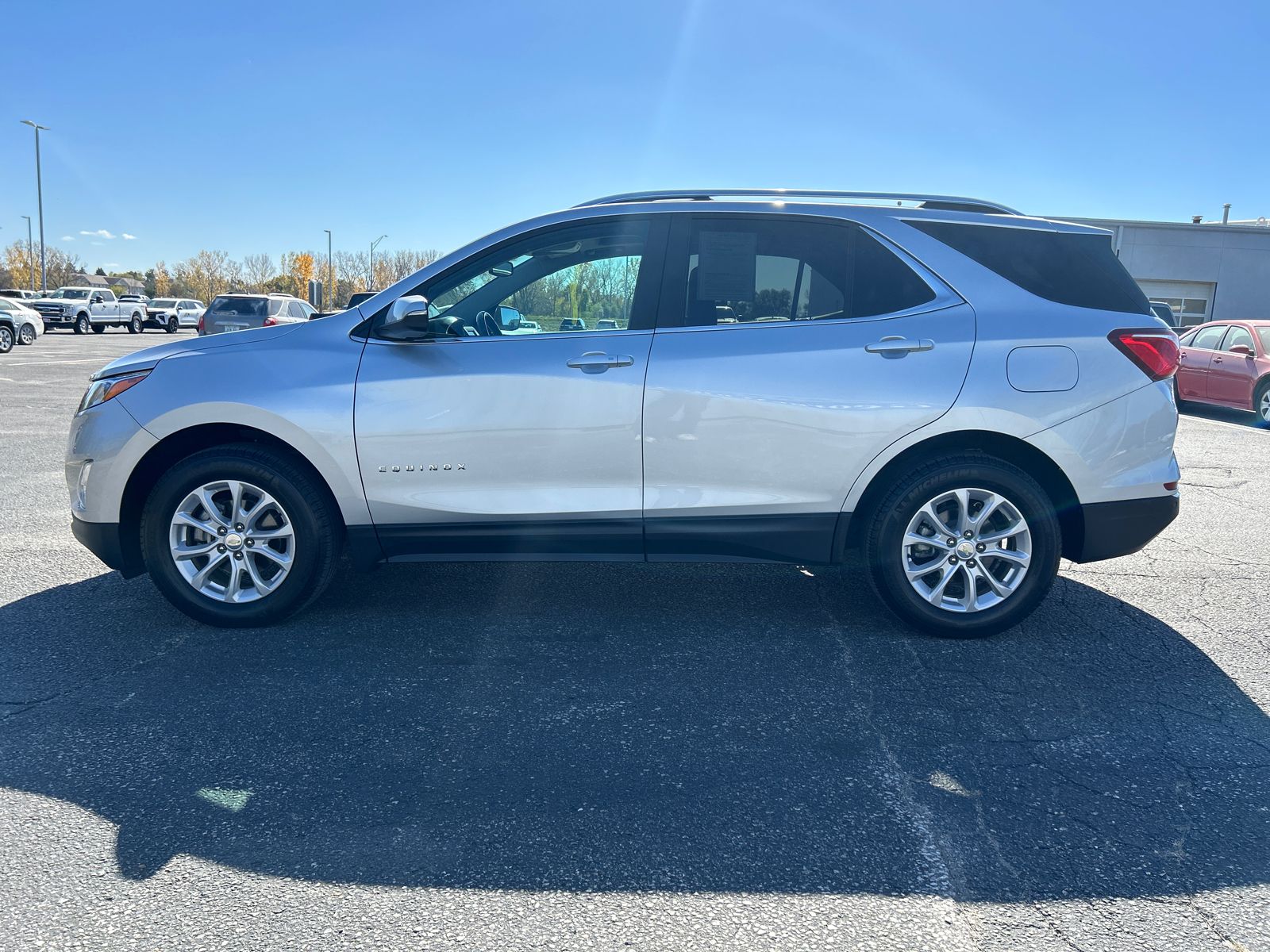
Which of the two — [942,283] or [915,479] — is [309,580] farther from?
[942,283]

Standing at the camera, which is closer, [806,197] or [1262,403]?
[806,197]

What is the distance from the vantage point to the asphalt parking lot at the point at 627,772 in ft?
7.35

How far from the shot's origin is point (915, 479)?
4.02 metres

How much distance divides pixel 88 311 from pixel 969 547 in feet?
148

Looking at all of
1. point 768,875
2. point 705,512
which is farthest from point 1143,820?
point 705,512

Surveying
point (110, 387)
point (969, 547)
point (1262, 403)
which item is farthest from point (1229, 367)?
point (110, 387)

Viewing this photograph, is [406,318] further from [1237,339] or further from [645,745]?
[1237,339]

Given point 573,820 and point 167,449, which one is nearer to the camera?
point 573,820

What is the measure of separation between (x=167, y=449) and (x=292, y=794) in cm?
207

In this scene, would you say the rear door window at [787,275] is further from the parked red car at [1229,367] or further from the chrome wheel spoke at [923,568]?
the parked red car at [1229,367]

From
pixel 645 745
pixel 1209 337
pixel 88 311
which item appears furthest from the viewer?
pixel 88 311

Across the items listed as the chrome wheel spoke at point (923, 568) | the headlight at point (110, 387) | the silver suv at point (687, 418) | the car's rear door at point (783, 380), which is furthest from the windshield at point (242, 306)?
the chrome wheel spoke at point (923, 568)

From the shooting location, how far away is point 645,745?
3.10m

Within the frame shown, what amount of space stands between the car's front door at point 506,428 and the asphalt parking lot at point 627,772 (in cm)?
50
